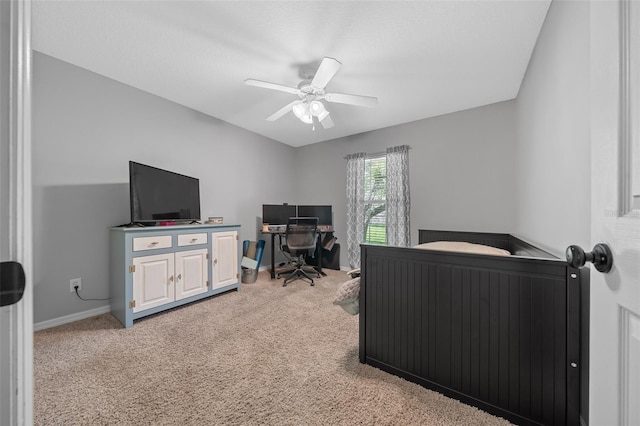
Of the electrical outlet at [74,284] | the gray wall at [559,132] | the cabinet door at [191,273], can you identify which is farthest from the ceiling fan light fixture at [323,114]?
the electrical outlet at [74,284]

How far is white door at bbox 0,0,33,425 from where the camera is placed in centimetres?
41

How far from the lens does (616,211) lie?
19.7 inches

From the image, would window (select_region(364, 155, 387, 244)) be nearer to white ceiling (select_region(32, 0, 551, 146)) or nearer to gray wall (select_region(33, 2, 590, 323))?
gray wall (select_region(33, 2, 590, 323))

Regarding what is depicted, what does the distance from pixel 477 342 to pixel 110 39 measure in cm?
320

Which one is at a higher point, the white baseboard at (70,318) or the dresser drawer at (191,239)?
the dresser drawer at (191,239)

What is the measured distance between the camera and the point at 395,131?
12.7 ft

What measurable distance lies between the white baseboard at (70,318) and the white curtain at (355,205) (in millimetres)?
3148

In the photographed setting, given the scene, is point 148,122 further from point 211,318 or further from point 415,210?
point 415,210

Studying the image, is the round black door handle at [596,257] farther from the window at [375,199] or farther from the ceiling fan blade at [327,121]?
the window at [375,199]

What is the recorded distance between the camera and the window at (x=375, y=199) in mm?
4020

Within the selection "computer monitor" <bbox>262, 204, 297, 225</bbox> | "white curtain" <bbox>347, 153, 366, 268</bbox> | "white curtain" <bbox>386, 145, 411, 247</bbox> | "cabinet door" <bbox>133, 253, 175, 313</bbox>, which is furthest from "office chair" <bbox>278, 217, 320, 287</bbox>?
"cabinet door" <bbox>133, 253, 175, 313</bbox>

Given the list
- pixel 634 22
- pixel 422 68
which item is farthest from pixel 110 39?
pixel 634 22

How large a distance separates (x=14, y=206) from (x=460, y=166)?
3838mm

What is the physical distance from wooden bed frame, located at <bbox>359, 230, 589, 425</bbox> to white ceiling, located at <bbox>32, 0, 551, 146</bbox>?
5.24ft
